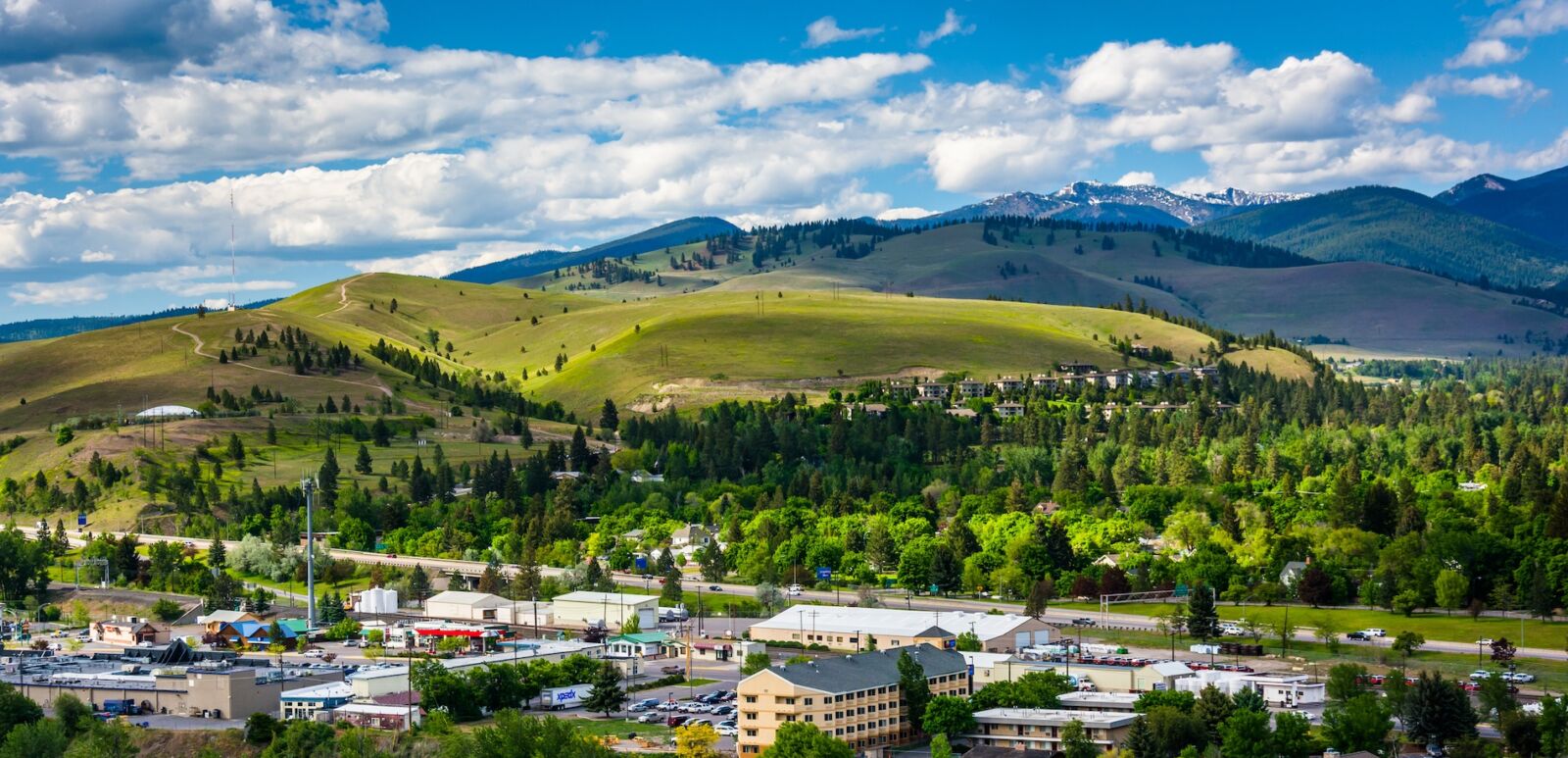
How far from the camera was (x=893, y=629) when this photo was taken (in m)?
108

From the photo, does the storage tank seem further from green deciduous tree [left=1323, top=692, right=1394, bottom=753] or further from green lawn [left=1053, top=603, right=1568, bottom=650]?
green deciduous tree [left=1323, top=692, right=1394, bottom=753]

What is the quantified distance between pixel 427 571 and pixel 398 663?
43.8 meters

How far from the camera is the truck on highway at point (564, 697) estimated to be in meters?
95.9

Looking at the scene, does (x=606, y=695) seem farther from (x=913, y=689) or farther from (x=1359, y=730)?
(x=1359, y=730)

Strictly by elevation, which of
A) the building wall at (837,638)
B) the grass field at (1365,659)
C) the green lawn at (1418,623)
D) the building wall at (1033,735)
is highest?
the building wall at (837,638)

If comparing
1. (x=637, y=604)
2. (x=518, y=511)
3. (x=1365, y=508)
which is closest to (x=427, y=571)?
(x=518, y=511)

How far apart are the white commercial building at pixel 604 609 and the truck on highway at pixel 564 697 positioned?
77.3ft

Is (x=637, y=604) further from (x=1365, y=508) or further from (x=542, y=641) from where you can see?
(x=1365, y=508)

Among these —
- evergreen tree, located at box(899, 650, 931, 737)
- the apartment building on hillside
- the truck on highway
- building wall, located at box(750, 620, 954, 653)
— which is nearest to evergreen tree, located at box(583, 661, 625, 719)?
the truck on highway

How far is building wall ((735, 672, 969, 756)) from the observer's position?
3268 inches

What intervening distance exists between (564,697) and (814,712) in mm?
17971

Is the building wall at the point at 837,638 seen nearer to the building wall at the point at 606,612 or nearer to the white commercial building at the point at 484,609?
the building wall at the point at 606,612

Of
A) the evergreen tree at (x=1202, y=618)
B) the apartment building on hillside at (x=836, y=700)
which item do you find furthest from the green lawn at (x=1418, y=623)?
the apartment building on hillside at (x=836, y=700)

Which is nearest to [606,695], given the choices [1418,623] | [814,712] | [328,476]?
[814,712]
